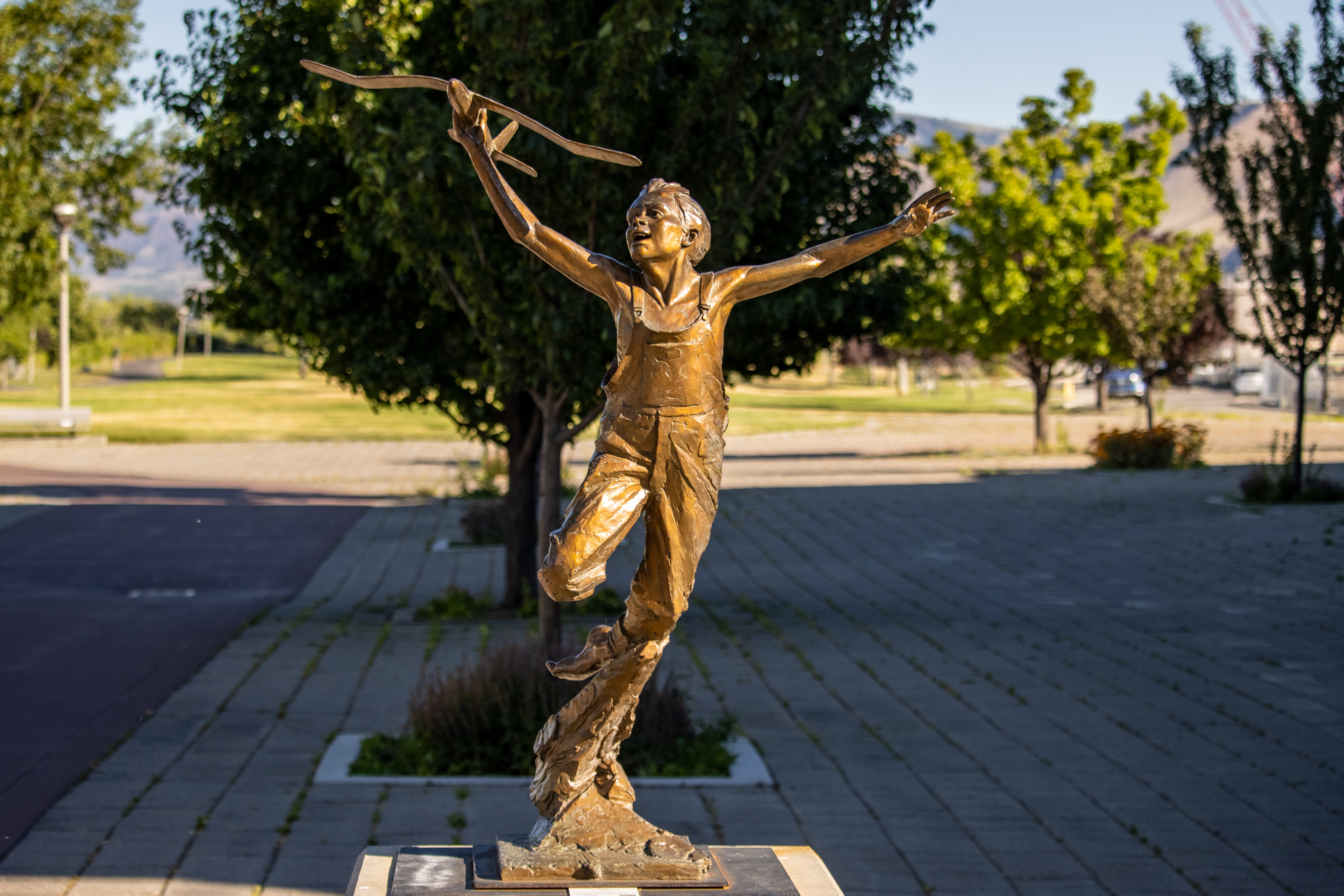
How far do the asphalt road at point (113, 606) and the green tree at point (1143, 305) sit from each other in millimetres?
17199

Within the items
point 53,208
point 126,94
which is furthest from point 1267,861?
point 53,208

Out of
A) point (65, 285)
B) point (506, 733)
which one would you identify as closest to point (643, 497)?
point (506, 733)

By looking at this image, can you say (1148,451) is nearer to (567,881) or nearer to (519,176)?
(519,176)

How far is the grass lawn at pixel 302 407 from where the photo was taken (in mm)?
36625

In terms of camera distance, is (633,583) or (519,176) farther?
(519,176)

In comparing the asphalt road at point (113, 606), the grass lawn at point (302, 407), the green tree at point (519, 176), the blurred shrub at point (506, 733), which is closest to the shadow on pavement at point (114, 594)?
the asphalt road at point (113, 606)

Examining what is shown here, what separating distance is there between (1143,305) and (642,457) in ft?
84.4

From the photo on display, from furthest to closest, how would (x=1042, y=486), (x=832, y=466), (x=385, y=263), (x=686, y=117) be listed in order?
1. (x=832, y=466)
2. (x=1042, y=486)
3. (x=385, y=263)
4. (x=686, y=117)

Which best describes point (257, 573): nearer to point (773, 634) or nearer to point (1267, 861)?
point (773, 634)

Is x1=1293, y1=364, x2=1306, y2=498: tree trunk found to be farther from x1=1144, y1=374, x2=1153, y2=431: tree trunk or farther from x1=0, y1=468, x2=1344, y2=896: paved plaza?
x1=1144, y1=374, x2=1153, y2=431: tree trunk

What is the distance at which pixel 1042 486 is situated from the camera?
2258 centimetres

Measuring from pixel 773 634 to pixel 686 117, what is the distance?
4.95 metres

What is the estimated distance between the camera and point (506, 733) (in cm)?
719

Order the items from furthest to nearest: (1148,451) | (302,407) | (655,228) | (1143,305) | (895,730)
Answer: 1. (302,407)
2. (1143,305)
3. (1148,451)
4. (895,730)
5. (655,228)
